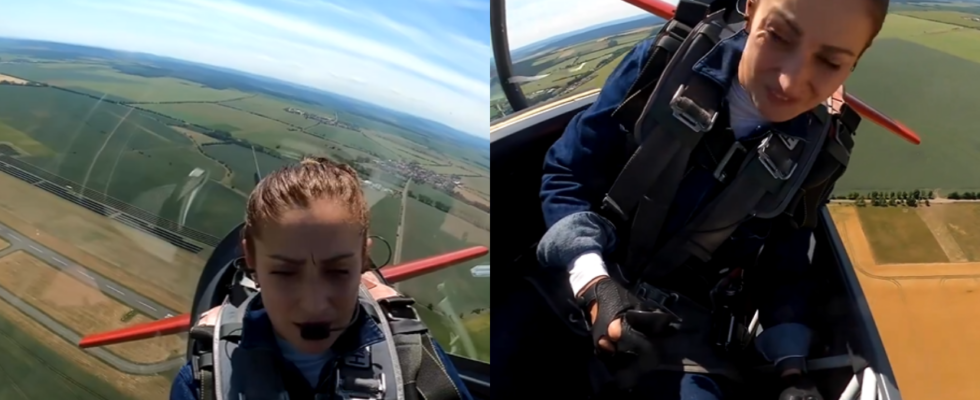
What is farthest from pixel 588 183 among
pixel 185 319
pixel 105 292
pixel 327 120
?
pixel 105 292

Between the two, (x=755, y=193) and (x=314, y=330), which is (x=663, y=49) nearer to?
(x=755, y=193)

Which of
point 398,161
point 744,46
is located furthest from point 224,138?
point 744,46

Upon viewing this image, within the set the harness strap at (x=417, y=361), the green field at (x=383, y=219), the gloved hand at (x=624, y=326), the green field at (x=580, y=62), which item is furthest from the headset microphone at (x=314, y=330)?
the green field at (x=580, y=62)

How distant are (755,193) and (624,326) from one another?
0.88ft

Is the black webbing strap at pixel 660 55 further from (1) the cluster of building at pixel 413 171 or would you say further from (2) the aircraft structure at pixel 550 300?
(1) the cluster of building at pixel 413 171

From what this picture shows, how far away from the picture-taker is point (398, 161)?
1.22 metres

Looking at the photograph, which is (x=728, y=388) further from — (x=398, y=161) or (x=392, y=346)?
(x=398, y=161)

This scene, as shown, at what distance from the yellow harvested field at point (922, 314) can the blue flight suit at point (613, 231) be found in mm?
111

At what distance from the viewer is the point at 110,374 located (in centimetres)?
116

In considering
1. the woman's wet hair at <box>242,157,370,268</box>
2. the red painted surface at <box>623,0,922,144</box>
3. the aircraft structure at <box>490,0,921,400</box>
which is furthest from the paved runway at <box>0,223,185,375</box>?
the red painted surface at <box>623,0,922,144</box>

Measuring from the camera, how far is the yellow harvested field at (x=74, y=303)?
114 centimetres

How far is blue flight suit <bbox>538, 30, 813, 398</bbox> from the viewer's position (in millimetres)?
1052

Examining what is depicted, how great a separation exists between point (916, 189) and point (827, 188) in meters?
0.26

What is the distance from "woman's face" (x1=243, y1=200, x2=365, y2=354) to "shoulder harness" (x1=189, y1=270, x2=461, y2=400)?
0.23ft
